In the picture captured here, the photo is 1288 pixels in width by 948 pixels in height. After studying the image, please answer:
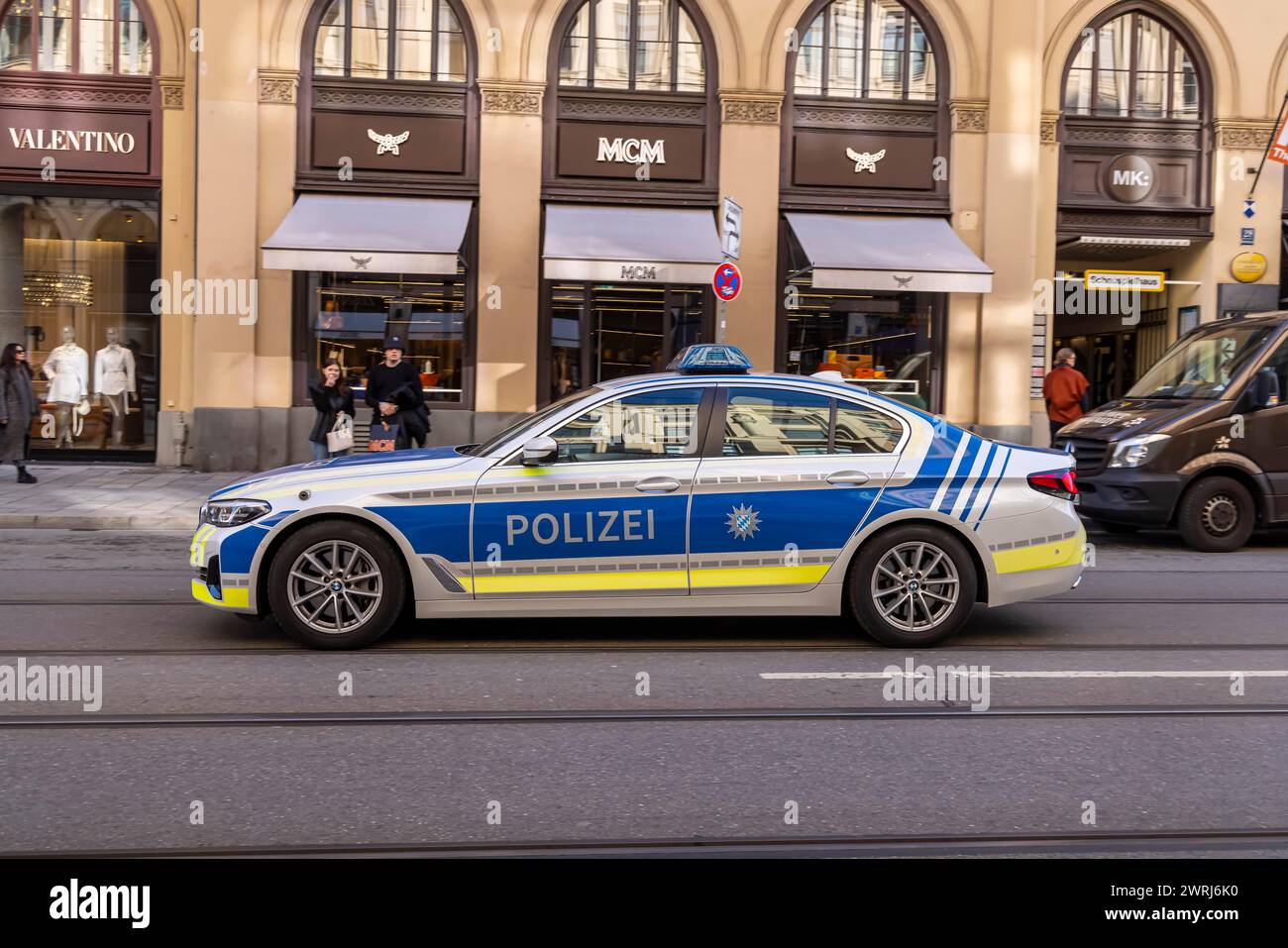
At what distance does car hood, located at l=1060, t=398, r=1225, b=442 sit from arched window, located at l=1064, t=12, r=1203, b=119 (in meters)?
8.29

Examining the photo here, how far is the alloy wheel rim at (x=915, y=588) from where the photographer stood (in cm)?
716

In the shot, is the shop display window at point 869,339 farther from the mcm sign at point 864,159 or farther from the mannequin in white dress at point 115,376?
the mannequin in white dress at point 115,376

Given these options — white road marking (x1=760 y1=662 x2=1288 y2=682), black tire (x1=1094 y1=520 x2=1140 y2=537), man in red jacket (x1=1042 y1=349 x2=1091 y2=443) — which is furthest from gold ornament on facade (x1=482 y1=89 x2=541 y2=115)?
white road marking (x1=760 y1=662 x2=1288 y2=682)

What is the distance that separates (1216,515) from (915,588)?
20.6ft

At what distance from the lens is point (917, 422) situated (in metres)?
7.43

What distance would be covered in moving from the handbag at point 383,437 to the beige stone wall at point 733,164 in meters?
3.55

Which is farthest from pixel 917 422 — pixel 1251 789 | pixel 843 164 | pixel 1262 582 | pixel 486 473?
pixel 843 164

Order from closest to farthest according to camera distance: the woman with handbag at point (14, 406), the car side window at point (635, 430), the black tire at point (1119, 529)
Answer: the car side window at point (635, 430)
the black tire at point (1119, 529)
the woman with handbag at point (14, 406)

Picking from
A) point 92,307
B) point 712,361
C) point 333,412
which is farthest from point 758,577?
point 92,307

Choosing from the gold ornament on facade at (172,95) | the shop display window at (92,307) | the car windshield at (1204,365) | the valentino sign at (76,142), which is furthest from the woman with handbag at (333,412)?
the car windshield at (1204,365)

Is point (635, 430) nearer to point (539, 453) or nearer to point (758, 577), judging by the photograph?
point (539, 453)

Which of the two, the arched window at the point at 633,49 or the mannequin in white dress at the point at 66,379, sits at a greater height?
the arched window at the point at 633,49
